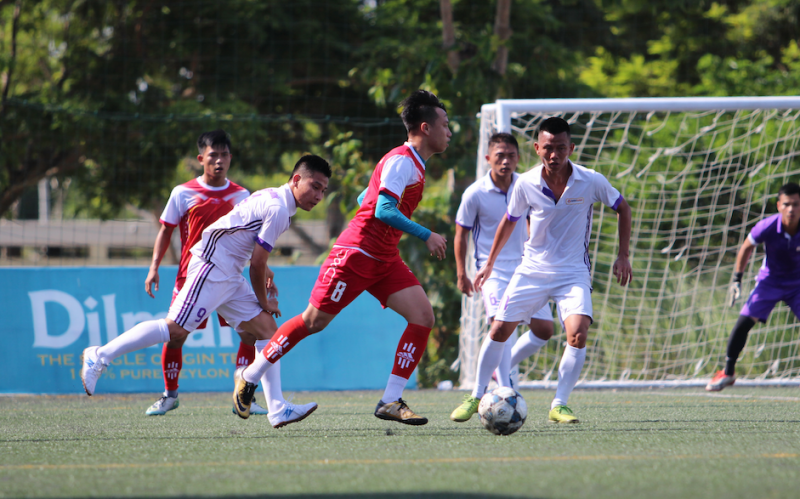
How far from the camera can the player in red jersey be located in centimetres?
441

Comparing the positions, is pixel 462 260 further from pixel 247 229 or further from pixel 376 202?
pixel 247 229

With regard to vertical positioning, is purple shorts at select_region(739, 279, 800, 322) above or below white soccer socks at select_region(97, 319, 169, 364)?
above

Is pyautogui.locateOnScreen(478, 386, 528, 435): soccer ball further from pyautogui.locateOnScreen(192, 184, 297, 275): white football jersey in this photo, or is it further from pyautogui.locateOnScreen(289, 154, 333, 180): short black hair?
pyautogui.locateOnScreen(289, 154, 333, 180): short black hair

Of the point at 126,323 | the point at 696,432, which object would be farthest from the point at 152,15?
the point at 696,432

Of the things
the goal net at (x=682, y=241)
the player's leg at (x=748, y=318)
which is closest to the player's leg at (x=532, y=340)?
the player's leg at (x=748, y=318)

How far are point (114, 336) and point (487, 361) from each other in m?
4.22

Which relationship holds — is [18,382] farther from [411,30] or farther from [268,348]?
[411,30]

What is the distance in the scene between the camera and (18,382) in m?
7.45

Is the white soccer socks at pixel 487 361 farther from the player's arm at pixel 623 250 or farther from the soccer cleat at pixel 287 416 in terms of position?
the soccer cleat at pixel 287 416

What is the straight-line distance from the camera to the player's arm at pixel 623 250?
15.5 ft

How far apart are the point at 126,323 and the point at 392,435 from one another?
167 inches

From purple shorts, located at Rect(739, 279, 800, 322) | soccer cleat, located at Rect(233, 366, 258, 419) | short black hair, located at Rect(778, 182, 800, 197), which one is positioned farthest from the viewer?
purple shorts, located at Rect(739, 279, 800, 322)

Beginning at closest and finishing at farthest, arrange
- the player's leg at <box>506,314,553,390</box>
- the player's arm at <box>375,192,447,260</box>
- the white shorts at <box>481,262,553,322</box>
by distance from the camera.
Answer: the player's arm at <box>375,192,447,260</box> < the player's leg at <box>506,314,553,390</box> < the white shorts at <box>481,262,553,322</box>

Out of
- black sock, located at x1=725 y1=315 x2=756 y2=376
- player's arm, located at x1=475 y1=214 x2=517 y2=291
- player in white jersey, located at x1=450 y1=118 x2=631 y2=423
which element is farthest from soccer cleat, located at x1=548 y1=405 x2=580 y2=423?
black sock, located at x1=725 y1=315 x2=756 y2=376
